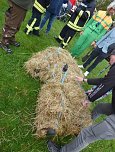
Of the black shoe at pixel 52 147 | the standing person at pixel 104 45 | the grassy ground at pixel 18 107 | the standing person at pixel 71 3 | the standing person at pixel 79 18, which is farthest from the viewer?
the standing person at pixel 71 3

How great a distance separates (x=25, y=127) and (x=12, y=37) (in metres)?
2.70

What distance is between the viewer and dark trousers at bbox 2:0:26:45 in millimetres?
6750

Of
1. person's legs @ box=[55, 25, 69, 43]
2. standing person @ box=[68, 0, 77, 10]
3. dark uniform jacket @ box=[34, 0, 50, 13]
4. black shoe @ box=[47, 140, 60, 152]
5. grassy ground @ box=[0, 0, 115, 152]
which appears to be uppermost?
dark uniform jacket @ box=[34, 0, 50, 13]

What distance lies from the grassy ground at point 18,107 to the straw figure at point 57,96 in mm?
179

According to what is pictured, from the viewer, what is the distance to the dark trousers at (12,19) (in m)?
6.75

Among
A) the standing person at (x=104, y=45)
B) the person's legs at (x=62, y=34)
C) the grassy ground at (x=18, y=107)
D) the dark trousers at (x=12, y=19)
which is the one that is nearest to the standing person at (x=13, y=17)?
the dark trousers at (x=12, y=19)

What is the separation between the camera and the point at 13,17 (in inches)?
269

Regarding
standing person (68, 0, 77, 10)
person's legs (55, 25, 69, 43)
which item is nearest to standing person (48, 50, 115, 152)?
person's legs (55, 25, 69, 43)

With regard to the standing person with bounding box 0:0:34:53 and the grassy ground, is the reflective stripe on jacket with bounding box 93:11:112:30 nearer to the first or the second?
the grassy ground

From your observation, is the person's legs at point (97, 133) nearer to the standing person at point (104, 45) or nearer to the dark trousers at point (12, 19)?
the dark trousers at point (12, 19)

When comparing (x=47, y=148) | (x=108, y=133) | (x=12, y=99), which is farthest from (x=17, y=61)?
(x=108, y=133)

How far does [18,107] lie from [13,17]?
7.05 ft

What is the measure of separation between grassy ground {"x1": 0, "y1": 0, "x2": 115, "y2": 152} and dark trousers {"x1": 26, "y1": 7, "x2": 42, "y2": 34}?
0.95 m

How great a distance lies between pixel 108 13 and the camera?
27.6 ft
